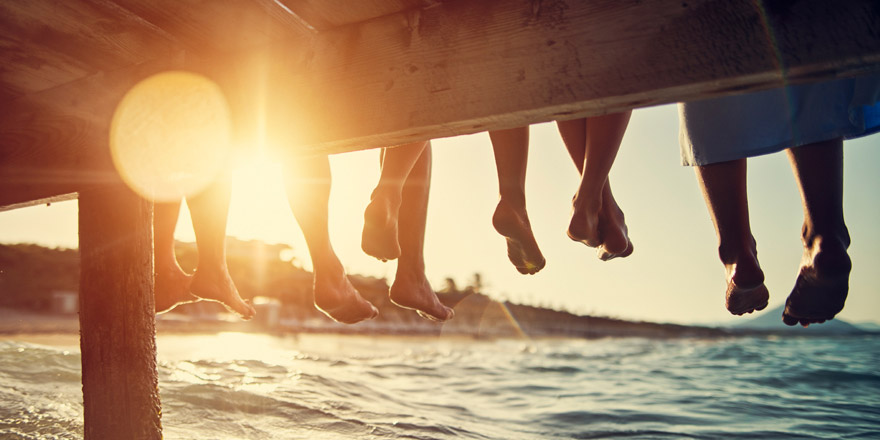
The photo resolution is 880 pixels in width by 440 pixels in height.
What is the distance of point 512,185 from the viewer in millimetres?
2066

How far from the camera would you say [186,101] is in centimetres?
176

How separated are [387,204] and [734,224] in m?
1.24

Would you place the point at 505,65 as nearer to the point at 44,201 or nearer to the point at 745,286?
the point at 745,286

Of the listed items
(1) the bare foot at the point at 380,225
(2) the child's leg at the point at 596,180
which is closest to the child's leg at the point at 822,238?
(2) the child's leg at the point at 596,180

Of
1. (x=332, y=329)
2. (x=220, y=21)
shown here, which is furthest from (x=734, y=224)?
(x=332, y=329)

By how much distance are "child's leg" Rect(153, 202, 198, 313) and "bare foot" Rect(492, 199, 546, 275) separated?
1.66 m

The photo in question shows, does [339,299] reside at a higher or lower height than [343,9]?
lower

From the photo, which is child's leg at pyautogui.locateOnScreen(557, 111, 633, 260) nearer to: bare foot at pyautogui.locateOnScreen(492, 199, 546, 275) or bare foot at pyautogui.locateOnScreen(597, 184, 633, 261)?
bare foot at pyautogui.locateOnScreen(597, 184, 633, 261)

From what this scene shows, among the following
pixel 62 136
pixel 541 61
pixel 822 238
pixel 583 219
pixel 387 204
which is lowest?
pixel 822 238

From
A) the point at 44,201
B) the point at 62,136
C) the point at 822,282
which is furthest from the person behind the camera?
the point at 44,201

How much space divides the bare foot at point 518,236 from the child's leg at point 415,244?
502 millimetres

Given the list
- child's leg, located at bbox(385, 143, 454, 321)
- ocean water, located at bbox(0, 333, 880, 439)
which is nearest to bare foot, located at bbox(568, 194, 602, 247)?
child's leg, located at bbox(385, 143, 454, 321)

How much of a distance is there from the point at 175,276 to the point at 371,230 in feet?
4.32

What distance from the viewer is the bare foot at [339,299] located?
8.03 feet
